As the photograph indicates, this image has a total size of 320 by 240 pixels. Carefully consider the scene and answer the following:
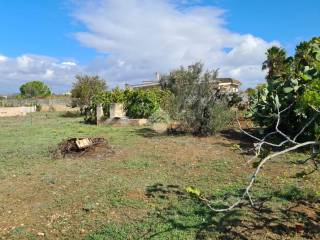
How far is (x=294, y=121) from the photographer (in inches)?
397

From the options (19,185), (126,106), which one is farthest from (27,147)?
(126,106)

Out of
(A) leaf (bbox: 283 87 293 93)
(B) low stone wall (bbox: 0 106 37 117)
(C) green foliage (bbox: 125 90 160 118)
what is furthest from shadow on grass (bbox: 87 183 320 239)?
(B) low stone wall (bbox: 0 106 37 117)

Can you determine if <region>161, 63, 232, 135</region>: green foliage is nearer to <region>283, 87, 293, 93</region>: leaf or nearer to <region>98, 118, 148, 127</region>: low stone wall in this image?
<region>283, 87, 293, 93</region>: leaf

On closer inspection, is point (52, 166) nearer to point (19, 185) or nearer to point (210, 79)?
point (19, 185)

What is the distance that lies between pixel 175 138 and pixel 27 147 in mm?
4129

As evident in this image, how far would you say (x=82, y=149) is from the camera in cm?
939

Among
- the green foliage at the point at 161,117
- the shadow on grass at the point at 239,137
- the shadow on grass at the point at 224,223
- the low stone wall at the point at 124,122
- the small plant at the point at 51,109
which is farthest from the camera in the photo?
the small plant at the point at 51,109

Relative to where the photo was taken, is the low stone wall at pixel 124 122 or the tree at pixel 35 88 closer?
the low stone wall at pixel 124 122

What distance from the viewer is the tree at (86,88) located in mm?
28703

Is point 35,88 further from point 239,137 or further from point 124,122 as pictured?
point 239,137

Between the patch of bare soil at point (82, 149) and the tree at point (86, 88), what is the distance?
62.0 feet

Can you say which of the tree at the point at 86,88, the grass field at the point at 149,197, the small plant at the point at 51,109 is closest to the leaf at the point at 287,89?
the grass field at the point at 149,197

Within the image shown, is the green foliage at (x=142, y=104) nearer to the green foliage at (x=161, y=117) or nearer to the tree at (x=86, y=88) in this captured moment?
the green foliage at (x=161, y=117)

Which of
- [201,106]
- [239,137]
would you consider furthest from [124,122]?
[239,137]
